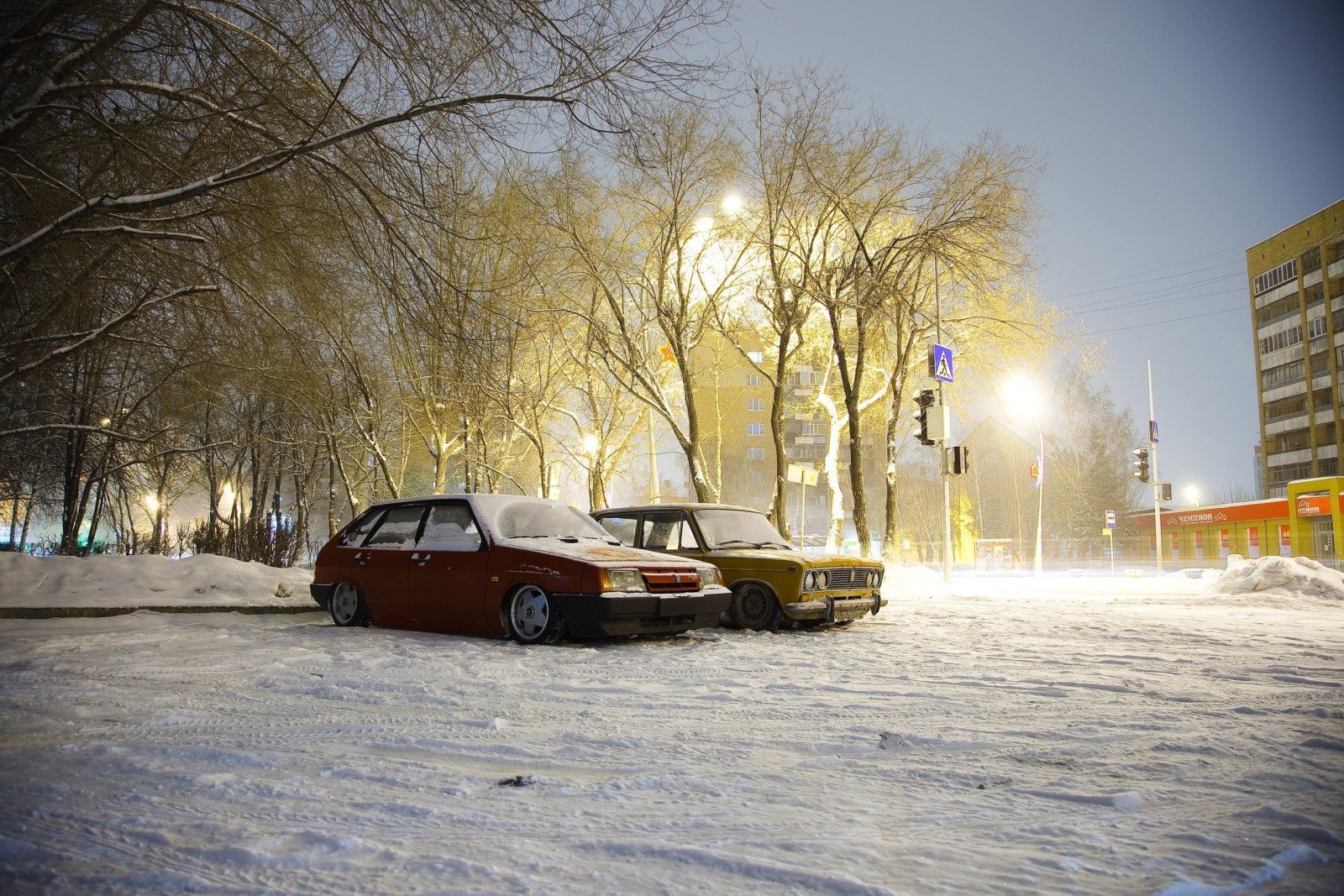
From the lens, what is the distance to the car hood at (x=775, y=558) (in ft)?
33.5

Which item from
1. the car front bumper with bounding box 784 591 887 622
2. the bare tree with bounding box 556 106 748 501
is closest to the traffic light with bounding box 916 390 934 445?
the bare tree with bounding box 556 106 748 501

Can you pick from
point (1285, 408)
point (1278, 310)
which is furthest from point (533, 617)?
point (1278, 310)

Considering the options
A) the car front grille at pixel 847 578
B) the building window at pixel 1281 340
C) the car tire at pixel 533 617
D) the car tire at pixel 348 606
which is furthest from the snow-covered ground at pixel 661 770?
the building window at pixel 1281 340

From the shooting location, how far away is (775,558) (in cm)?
1023

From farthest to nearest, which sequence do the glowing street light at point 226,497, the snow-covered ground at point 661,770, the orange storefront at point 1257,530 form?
the glowing street light at point 226,497, the orange storefront at point 1257,530, the snow-covered ground at point 661,770

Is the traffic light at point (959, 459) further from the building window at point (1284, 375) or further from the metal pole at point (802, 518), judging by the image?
the building window at point (1284, 375)

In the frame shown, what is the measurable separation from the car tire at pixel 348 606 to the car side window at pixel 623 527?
9.91 feet

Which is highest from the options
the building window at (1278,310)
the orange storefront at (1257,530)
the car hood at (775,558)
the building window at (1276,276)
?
the building window at (1276,276)

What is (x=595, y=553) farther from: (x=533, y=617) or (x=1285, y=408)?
(x=1285, y=408)

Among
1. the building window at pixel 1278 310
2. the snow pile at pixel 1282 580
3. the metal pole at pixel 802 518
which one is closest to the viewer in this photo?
the snow pile at pixel 1282 580

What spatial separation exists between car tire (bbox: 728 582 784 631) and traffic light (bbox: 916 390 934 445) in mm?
10434

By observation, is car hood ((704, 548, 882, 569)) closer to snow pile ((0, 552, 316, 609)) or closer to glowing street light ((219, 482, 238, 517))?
snow pile ((0, 552, 316, 609))

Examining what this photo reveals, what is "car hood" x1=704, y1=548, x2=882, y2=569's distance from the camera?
1021cm

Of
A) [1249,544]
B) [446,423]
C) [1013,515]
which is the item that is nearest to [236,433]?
[446,423]
